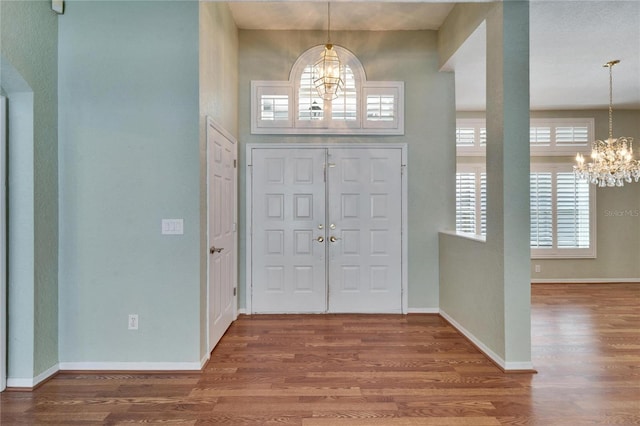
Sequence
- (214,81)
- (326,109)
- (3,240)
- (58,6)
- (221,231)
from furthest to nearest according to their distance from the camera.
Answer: (326,109), (221,231), (214,81), (58,6), (3,240)

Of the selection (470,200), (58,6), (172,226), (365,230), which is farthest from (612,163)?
(58,6)

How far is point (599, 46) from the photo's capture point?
167 inches

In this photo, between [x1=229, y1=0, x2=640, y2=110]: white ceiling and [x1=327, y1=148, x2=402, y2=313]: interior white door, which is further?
[x1=327, y1=148, x2=402, y2=313]: interior white door

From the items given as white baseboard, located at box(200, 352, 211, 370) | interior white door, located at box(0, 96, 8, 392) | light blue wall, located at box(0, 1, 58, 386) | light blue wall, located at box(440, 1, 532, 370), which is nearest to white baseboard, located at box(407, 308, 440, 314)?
light blue wall, located at box(440, 1, 532, 370)

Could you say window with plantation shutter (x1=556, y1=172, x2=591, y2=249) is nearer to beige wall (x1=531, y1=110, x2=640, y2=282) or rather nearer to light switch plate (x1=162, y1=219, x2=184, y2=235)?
beige wall (x1=531, y1=110, x2=640, y2=282)

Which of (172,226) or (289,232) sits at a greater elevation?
(172,226)

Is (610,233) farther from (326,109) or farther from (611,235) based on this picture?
(326,109)

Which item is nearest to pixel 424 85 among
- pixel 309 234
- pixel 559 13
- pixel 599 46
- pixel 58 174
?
pixel 559 13

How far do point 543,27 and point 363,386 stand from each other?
3.90m

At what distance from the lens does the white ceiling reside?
3.59 meters

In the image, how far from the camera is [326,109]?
4.64m

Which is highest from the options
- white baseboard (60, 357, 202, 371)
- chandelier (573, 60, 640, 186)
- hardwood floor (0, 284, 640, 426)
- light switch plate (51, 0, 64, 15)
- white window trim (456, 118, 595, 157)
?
light switch plate (51, 0, 64, 15)

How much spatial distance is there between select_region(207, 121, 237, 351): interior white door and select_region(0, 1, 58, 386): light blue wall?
124 cm

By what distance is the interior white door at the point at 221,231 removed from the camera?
3.39 m
